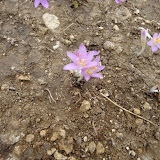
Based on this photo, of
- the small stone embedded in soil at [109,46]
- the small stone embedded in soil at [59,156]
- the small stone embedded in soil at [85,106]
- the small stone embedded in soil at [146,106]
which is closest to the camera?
the small stone embedded in soil at [59,156]

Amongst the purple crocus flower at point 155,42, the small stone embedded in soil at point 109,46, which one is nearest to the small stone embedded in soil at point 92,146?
the small stone embedded in soil at point 109,46

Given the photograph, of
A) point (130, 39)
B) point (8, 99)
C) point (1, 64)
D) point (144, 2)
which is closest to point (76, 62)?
point (8, 99)

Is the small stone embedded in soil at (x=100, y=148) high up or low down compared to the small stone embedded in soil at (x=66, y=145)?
down

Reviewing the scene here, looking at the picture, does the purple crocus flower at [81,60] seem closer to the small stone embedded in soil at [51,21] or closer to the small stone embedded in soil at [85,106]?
the small stone embedded in soil at [85,106]

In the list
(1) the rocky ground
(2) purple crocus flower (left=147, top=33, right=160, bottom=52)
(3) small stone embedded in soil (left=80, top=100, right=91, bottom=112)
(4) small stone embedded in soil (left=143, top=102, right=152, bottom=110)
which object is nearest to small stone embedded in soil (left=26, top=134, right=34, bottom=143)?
(1) the rocky ground

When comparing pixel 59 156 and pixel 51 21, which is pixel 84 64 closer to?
pixel 59 156

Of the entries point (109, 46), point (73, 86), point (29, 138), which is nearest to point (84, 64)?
point (73, 86)

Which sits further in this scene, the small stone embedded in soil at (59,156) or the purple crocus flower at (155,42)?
the purple crocus flower at (155,42)
